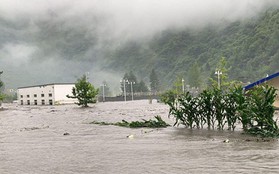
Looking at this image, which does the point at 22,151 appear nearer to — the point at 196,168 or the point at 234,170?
the point at 196,168

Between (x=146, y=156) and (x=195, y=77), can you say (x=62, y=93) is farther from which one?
(x=146, y=156)

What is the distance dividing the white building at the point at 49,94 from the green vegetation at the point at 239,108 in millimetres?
95916

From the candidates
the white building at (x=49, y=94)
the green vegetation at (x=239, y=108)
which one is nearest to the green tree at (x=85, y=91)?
the white building at (x=49, y=94)

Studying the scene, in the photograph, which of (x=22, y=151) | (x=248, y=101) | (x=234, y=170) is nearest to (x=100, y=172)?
(x=234, y=170)

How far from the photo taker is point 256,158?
8.45 m

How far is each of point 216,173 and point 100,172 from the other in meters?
2.55

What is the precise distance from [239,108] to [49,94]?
110m

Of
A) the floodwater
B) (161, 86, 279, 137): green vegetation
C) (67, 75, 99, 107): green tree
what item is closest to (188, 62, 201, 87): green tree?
(67, 75, 99, 107): green tree

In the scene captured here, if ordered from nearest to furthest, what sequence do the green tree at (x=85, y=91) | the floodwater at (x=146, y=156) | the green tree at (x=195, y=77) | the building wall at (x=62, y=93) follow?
the floodwater at (x=146, y=156), the green tree at (x=85, y=91), the building wall at (x=62, y=93), the green tree at (x=195, y=77)

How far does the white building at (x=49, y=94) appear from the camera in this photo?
115 m

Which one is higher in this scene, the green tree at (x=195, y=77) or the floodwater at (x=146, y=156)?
the green tree at (x=195, y=77)

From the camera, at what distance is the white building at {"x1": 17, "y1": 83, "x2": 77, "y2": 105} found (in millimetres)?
115188

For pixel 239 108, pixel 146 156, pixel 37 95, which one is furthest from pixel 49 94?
pixel 146 156

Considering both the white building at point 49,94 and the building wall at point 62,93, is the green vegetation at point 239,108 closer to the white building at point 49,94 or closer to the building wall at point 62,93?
the white building at point 49,94
